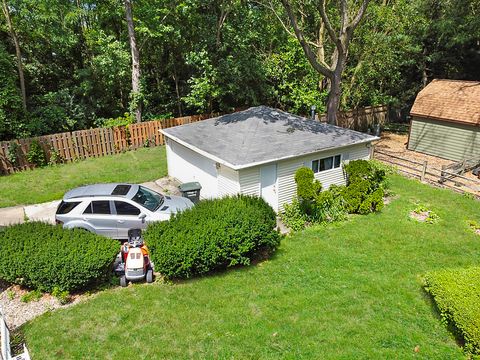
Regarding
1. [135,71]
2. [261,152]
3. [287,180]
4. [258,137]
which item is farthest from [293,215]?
[135,71]

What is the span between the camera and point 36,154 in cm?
1680

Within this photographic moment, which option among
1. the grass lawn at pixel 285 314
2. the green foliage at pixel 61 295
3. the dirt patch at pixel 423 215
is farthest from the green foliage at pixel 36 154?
the dirt patch at pixel 423 215

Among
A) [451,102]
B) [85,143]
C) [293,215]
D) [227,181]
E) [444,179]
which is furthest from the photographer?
[451,102]

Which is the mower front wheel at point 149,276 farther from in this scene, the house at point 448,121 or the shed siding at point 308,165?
the house at point 448,121

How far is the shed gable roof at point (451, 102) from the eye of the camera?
19072 millimetres

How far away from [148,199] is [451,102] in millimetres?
18153

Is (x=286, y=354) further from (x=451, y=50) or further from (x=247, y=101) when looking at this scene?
(x=451, y=50)

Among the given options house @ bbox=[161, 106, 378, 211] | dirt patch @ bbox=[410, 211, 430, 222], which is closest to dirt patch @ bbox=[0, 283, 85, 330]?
house @ bbox=[161, 106, 378, 211]

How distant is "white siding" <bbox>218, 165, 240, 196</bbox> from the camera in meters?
11.5

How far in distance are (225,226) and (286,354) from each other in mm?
3281

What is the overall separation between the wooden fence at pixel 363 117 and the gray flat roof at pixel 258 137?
10500 millimetres

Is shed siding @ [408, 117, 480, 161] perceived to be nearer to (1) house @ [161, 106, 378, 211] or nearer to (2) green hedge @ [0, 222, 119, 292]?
(1) house @ [161, 106, 378, 211]

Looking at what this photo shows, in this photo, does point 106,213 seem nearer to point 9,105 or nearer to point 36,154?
point 36,154

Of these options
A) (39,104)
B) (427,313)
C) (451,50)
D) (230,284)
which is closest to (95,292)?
(230,284)
